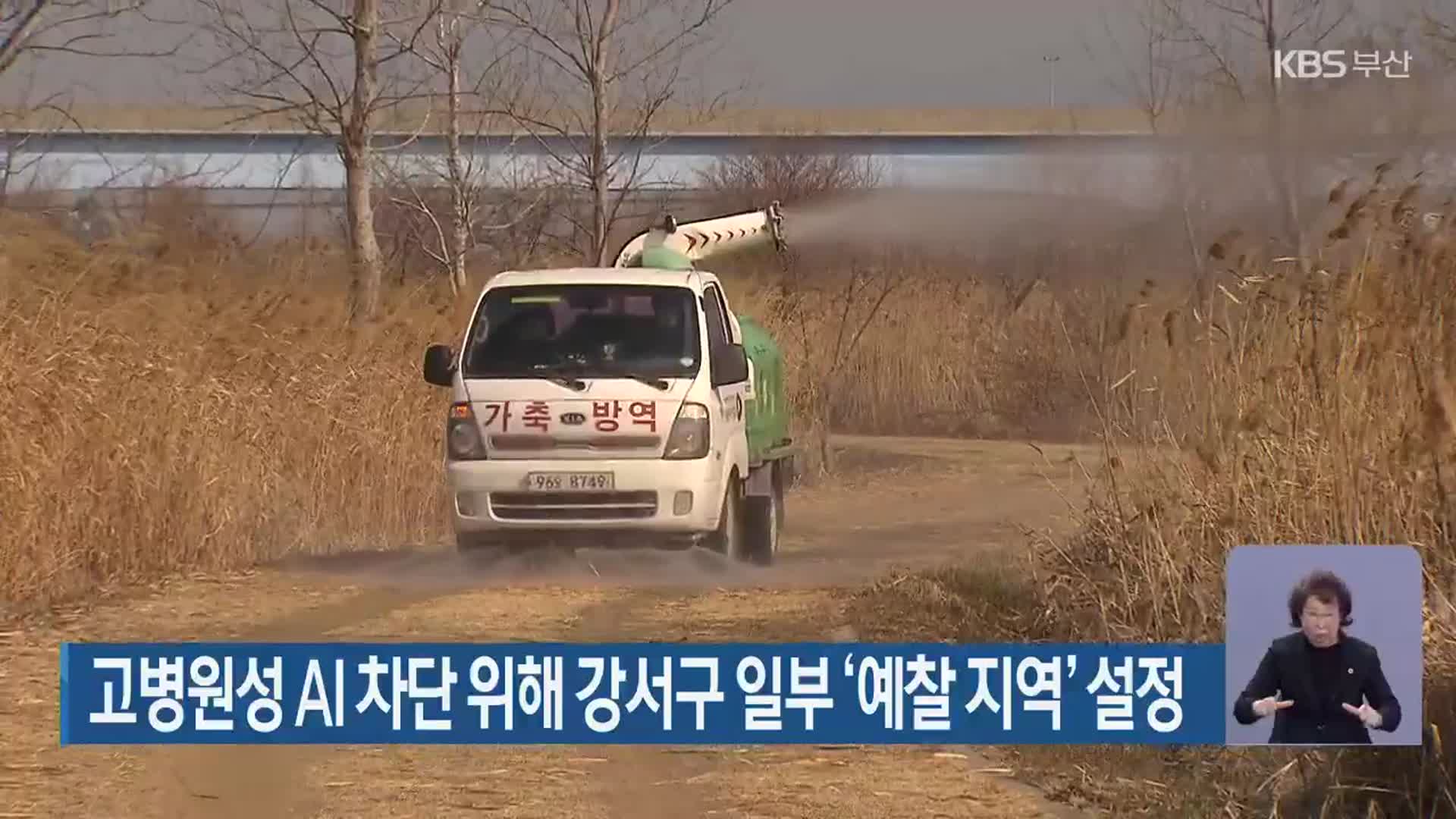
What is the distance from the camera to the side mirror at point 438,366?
11938 millimetres

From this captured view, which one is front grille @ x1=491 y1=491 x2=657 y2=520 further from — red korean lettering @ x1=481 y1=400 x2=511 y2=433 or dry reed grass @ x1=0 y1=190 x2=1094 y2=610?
dry reed grass @ x1=0 y1=190 x2=1094 y2=610

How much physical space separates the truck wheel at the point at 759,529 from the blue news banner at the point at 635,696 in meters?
5.96

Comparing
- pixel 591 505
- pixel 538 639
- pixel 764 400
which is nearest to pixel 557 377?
pixel 591 505

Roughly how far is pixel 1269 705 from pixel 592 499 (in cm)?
650

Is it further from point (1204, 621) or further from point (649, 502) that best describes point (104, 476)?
point (1204, 621)

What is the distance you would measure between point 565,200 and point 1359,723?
18.5 meters

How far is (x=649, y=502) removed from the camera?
1172cm

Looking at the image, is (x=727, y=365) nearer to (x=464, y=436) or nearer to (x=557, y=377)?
(x=557, y=377)

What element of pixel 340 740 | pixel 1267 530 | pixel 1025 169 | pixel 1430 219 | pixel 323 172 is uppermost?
pixel 323 172

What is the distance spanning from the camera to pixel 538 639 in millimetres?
9594

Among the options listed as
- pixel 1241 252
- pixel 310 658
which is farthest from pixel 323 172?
pixel 310 658

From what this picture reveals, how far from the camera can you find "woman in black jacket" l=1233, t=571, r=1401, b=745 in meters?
5.61

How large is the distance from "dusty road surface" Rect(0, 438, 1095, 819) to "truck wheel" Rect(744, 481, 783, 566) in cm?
26

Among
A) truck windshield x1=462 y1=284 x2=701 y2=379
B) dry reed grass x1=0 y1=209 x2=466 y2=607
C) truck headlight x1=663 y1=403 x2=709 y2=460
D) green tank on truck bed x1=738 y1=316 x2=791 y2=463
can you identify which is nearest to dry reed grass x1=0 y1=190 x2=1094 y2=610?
dry reed grass x1=0 y1=209 x2=466 y2=607
